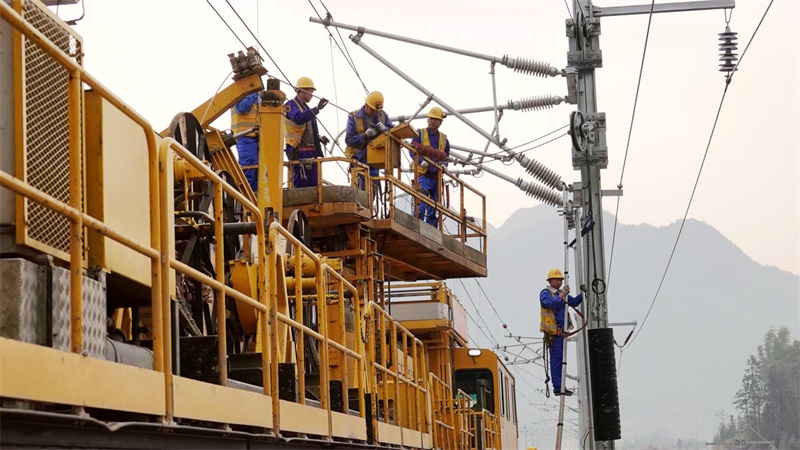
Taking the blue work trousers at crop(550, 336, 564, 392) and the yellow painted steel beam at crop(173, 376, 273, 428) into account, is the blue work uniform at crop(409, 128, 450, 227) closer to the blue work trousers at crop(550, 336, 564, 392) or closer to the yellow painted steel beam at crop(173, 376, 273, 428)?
the blue work trousers at crop(550, 336, 564, 392)

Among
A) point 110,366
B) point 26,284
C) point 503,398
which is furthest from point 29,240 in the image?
point 503,398

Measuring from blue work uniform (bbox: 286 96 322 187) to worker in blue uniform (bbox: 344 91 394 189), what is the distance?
128 centimetres

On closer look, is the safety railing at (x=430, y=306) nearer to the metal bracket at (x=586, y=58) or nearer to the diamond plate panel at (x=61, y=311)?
the metal bracket at (x=586, y=58)

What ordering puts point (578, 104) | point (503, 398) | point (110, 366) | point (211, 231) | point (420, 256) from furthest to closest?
point (503, 398)
point (420, 256)
point (578, 104)
point (211, 231)
point (110, 366)

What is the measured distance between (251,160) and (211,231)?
7.94 metres

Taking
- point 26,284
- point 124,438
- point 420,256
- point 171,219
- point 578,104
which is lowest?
point 124,438

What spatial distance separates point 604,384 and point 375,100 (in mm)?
5769

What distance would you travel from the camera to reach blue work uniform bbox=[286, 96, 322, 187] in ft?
57.8

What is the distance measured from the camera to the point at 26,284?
4902mm

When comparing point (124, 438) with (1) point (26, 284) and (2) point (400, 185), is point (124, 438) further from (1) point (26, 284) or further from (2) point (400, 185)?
(2) point (400, 185)

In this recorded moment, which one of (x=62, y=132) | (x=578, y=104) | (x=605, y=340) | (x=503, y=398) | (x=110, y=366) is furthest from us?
(x=503, y=398)

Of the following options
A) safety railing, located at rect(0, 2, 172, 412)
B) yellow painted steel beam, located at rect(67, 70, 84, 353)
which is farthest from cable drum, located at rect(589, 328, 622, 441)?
yellow painted steel beam, located at rect(67, 70, 84, 353)

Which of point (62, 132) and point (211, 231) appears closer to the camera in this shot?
point (62, 132)

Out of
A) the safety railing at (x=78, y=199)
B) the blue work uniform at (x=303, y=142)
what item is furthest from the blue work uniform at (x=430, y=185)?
the safety railing at (x=78, y=199)
